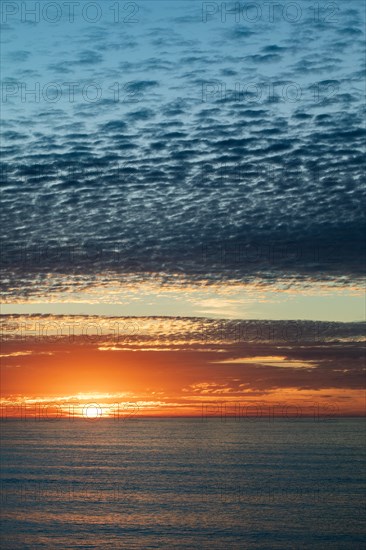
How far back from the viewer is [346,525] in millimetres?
59750

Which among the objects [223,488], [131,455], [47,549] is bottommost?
[131,455]

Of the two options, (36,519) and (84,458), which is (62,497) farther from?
(84,458)

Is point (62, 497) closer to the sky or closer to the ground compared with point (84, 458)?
closer to the sky

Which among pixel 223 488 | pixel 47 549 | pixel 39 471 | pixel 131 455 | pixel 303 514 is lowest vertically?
pixel 131 455

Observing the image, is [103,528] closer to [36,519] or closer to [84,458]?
[36,519]

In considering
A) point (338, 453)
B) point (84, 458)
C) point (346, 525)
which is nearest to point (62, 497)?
point (346, 525)

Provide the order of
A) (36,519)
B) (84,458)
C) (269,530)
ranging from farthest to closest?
1. (84,458)
2. (36,519)
3. (269,530)

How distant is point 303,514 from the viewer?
65625 millimetres

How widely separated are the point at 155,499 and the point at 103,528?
1582cm

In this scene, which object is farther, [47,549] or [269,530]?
[269,530]

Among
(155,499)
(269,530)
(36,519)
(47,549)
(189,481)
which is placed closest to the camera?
(47,549)

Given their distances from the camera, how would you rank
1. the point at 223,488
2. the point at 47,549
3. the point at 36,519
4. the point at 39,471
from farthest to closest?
the point at 39,471, the point at 223,488, the point at 36,519, the point at 47,549

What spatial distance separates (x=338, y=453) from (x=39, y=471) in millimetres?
55565

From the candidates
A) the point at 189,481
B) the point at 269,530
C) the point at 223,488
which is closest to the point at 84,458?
the point at 189,481
